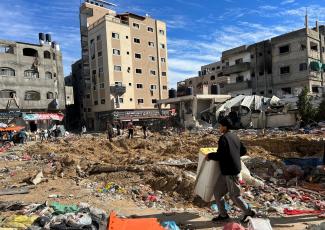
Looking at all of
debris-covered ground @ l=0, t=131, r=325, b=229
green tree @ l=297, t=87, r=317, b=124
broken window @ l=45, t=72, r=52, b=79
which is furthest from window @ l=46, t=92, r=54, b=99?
debris-covered ground @ l=0, t=131, r=325, b=229

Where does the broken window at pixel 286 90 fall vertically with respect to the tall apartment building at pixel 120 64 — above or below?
below

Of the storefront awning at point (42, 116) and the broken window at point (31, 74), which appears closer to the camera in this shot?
the storefront awning at point (42, 116)

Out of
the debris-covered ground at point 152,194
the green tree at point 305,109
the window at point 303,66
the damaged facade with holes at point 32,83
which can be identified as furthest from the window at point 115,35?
the debris-covered ground at point 152,194

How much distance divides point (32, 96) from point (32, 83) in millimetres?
1837

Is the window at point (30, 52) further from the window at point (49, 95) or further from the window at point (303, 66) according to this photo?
the window at point (303, 66)

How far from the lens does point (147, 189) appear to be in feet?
28.6

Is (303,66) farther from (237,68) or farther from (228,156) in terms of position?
(228,156)

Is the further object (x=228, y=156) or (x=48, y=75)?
(x=48, y=75)

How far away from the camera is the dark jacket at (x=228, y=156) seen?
5.61m

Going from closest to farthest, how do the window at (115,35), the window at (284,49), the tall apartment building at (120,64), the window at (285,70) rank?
the window at (284,49) < the window at (285,70) < the tall apartment building at (120,64) < the window at (115,35)

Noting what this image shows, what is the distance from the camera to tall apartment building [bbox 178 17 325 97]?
4009 centimetres

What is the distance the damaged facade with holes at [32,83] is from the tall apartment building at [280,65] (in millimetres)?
23347

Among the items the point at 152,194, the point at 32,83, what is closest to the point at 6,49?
the point at 32,83

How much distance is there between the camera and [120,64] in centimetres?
5484
